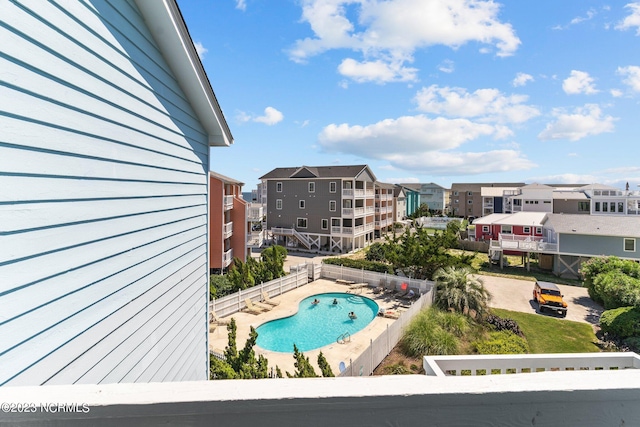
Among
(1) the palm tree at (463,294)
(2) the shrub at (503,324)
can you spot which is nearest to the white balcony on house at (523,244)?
(1) the palm tree at (463,294)

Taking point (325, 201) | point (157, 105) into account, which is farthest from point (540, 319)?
point (325, 201)

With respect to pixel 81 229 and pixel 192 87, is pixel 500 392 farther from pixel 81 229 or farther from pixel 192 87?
pixel 192 87

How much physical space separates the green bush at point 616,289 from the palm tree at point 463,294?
592 cm

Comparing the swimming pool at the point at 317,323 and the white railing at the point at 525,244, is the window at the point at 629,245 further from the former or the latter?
the swimming pool at the point at 317,323

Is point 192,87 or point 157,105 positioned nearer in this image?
point 157,105

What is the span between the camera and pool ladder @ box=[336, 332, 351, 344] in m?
14.1

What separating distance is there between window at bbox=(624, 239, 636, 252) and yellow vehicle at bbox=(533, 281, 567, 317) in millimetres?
9635

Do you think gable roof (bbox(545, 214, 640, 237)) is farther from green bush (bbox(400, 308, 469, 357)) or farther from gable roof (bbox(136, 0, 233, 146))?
gable roof (bbox(136, 0, 233, 146))

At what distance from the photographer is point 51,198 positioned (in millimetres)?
2564

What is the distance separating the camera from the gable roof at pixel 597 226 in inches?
898

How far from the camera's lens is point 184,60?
15.2 ft

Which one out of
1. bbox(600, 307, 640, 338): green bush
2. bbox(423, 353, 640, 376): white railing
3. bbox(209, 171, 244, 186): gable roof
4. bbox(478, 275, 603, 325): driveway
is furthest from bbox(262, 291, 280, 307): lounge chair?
bbox(423, 353, 640, 376): white railing

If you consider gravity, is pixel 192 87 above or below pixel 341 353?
above

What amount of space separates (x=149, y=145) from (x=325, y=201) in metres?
31.4
